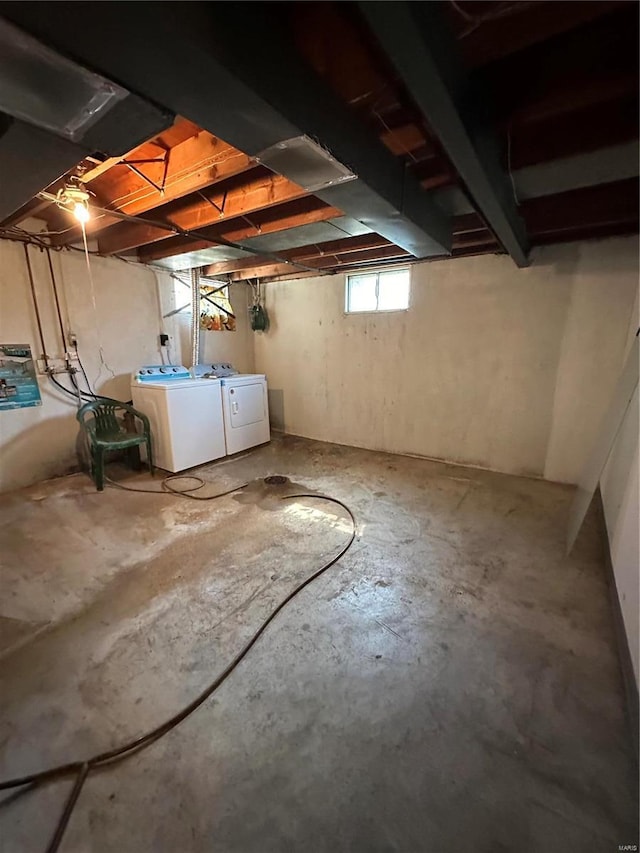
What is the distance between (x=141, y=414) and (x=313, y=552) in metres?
2.45

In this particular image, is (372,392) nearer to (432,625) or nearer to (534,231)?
(534,231)

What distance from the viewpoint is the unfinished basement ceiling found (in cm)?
90

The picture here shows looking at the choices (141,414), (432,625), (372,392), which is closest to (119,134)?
(432,625)

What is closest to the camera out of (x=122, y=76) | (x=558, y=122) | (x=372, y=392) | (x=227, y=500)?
(x=122, y=76)

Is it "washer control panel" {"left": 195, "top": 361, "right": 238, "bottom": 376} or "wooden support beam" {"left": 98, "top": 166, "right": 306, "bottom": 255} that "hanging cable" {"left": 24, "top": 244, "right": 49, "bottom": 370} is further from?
"washer control panel" {"left": 195, "top": 361, "right": 238, "bottom": 376}

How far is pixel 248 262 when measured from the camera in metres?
3.98

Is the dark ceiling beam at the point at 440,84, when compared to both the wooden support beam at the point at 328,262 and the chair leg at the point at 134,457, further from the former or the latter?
the chair leg at the point at 134,457

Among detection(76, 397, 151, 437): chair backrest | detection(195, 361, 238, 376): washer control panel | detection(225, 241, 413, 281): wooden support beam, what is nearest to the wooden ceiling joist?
detection(225, 241, 413, 281): wooden support beam

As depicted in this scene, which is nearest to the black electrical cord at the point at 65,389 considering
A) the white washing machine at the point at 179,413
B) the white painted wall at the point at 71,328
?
the white painted wall at the point at 71,328

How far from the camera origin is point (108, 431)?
142 inches

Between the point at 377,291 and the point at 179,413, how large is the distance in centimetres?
265

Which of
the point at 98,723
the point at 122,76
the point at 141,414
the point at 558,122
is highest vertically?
the point at 558,122

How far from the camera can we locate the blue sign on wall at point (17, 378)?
10.2 ft

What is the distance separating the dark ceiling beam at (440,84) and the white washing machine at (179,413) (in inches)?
117
